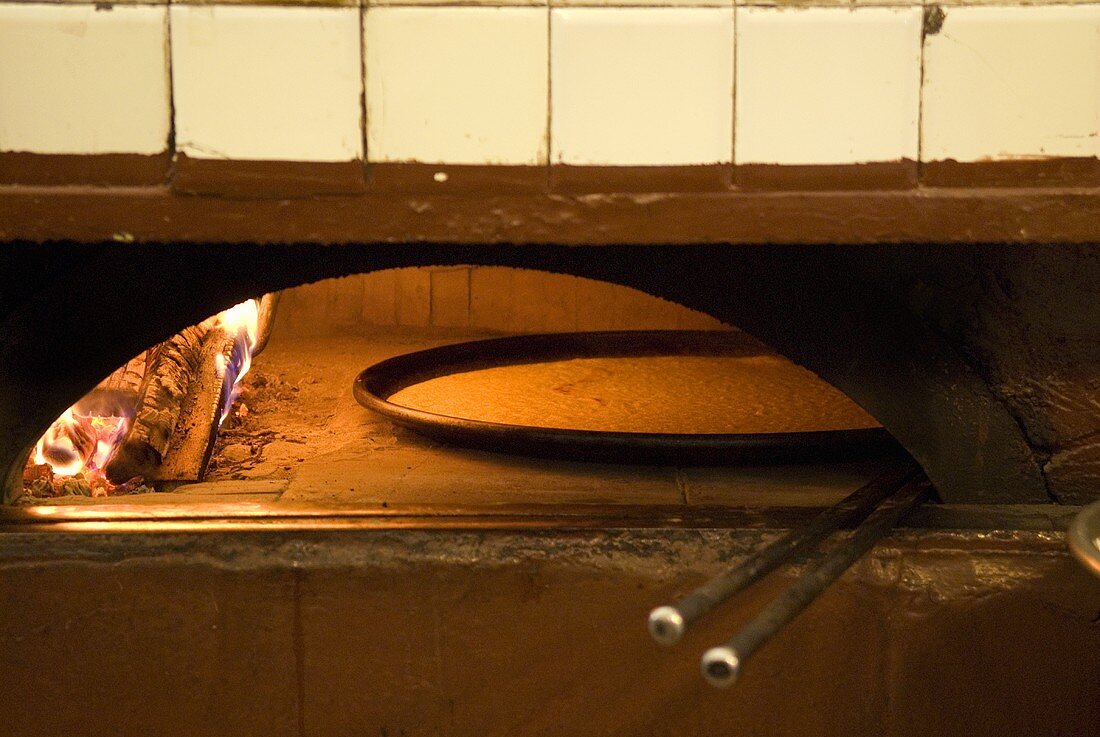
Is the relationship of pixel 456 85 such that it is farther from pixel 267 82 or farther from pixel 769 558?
pixel 769 558

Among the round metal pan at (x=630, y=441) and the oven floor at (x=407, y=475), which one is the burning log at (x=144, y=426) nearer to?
the oven floor at (x=407, y=475)

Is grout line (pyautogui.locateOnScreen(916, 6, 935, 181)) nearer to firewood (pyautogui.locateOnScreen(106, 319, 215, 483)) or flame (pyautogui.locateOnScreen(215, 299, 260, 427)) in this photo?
firewood (pyautogui.locateOnScreen(106, 319, 215, 483))

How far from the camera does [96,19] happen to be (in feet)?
4.89

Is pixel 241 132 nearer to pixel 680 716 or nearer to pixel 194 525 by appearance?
pixel 194 525

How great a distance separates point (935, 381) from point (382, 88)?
1.17m

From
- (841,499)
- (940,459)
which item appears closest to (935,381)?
(940,459)

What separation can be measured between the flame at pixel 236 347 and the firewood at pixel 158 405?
76 millimetres

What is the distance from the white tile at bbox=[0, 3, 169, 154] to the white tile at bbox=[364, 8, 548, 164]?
1.03ft

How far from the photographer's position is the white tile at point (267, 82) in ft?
4.88

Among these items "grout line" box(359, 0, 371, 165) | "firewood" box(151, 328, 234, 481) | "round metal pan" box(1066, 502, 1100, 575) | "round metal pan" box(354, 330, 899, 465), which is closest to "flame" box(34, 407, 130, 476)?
"firewood" box(151, 328, 234, 481)

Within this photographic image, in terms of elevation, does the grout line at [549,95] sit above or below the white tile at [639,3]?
below

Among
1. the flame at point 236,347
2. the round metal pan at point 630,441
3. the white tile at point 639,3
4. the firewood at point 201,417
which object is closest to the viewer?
the white tile at point 639,3

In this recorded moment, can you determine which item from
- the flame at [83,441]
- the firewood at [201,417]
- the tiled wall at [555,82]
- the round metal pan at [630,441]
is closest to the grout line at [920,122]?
the tiled wall at [555,82]

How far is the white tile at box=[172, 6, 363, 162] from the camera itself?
1487 millimetres
